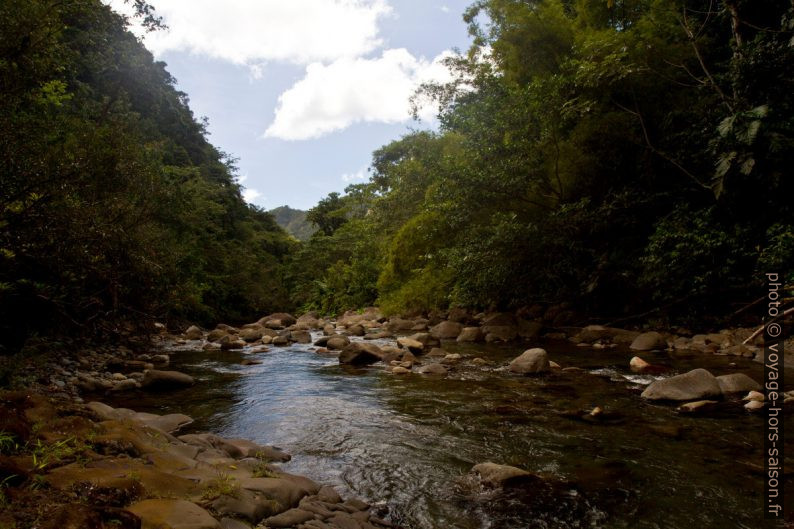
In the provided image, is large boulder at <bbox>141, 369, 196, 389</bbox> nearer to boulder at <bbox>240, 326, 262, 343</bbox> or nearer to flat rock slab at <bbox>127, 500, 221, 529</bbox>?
flat rock slab at <bbox>127, 500, 221, 529</bbox>

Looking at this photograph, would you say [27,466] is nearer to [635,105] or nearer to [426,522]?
[426,522]

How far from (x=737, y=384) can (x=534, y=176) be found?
8447 mm

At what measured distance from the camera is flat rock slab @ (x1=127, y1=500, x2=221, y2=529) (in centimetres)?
229

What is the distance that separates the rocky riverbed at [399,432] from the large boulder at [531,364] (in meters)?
0.03

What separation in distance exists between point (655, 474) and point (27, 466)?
4959mm

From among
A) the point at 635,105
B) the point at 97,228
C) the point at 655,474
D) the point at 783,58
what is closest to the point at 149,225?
the point at 97,228

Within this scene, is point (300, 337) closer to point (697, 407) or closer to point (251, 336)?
point (251, 336)

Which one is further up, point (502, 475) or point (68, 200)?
point (68, 200)

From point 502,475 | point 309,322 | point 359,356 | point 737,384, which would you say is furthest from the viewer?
point 309,322

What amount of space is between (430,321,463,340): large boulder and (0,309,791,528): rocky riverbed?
3.48 m

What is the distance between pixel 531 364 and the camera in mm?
8781

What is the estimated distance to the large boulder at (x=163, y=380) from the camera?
8156mm

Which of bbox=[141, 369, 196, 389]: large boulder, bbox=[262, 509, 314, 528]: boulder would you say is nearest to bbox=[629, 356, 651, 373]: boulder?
bbox=[262, 509, 314, 528]: boulder

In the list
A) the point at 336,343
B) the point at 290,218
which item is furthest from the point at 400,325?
the point at 290,218
